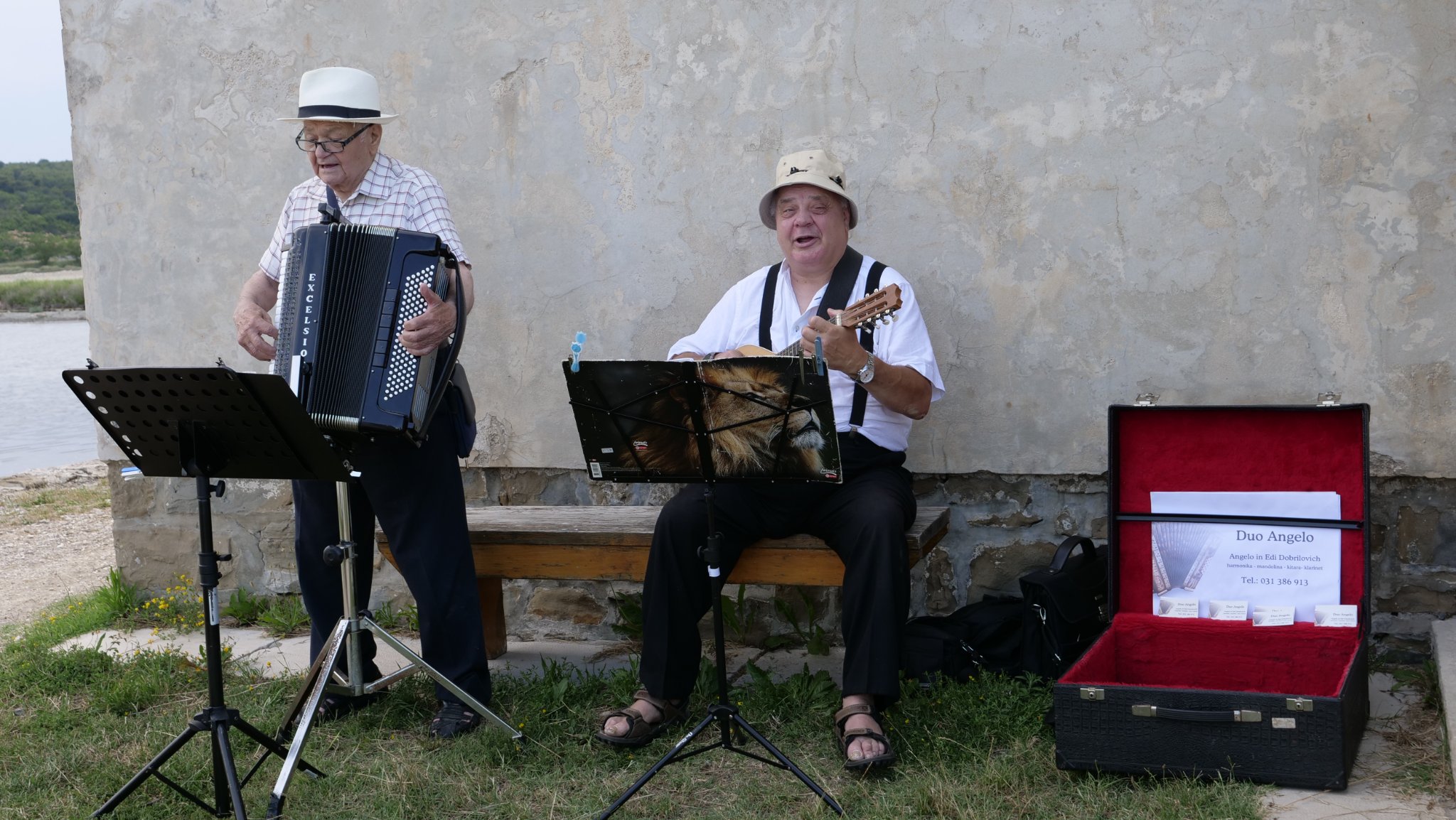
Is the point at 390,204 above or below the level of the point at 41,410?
above

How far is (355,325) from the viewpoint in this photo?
10.4ft

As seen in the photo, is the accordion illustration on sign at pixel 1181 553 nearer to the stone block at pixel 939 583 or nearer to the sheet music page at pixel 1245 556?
the sheet music page at pixel 1245 556

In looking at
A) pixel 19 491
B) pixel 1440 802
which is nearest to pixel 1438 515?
pixel 1440 802

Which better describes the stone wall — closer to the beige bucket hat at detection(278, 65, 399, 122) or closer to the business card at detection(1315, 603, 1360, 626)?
the business card at detection(1315, 603, 1360, 626)

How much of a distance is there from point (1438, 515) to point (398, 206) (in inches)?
128

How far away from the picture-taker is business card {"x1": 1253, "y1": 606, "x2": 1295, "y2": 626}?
3.46 m

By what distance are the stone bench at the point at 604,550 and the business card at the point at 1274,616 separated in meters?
0.92

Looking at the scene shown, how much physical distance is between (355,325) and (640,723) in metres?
1.33

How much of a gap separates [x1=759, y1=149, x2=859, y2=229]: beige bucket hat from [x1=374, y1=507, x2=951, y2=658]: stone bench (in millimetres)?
1022

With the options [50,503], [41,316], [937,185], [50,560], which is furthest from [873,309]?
[41,316]

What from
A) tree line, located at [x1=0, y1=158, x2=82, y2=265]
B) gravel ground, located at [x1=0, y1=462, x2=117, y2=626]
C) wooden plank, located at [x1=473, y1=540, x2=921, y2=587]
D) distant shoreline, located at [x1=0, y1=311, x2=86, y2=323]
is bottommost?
gravel ground, located at [x1=0, y1=462, x2=117, y2=626]

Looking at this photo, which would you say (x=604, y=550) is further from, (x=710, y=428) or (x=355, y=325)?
(x=355, y=325)

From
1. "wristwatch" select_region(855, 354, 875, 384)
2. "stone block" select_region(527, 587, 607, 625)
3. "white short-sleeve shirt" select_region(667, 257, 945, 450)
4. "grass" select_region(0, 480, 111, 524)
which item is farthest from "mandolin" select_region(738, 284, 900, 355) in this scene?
"grass" select_region(0, 480, 111, 524)

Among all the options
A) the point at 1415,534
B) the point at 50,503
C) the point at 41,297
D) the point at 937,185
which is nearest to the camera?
the point at 1415,534
